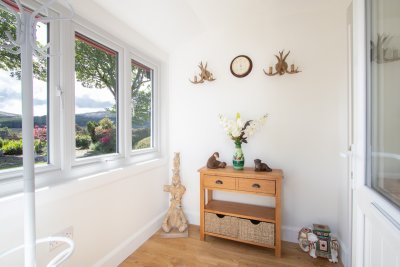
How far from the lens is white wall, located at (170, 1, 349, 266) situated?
1909mm

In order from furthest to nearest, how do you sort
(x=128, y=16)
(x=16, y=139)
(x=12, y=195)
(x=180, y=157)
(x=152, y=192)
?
(x=180, y=157) < (x=152, y=192) < (x=128, y=16) < (x=16, y=139) < (x=12, y=195)

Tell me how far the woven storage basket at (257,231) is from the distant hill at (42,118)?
161 cm

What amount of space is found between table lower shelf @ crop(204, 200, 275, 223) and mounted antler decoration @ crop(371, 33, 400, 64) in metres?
1.45

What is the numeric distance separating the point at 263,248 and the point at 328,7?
7.89ft

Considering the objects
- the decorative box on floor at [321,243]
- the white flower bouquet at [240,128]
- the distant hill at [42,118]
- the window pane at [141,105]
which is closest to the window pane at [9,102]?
the distant hill at [42,118]

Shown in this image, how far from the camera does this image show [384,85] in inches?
37.4

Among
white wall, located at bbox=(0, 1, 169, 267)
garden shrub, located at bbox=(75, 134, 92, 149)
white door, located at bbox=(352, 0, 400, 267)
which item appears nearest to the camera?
white door, located at bbox=(352, 0, 400, 267)

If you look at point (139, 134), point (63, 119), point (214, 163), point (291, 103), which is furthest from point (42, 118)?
point (291, 103)

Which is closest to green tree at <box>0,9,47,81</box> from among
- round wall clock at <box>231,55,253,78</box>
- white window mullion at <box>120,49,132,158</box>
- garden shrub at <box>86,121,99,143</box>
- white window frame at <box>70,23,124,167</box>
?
white window frame at <box>70,23,124,167</box>

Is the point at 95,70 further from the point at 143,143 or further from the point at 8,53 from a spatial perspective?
the point at 143,143

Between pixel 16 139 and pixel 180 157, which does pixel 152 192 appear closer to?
pixel 180 157

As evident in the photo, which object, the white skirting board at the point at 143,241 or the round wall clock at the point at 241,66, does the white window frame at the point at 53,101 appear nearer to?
the white skirting board at the point at 143,241

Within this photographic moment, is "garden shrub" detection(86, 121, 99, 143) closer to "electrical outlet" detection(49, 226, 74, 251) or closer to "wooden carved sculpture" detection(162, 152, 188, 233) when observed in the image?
"electrical outlet" detection(49, 226, 74, 251)

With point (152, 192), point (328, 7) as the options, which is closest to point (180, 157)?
point (152, 192)
